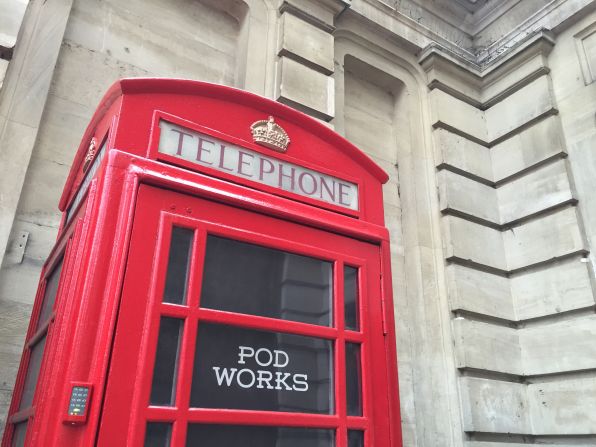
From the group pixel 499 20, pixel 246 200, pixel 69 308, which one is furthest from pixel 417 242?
pixel 69 308

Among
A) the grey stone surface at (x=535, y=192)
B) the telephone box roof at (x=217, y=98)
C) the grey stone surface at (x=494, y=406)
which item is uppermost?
the grey stone surface at (x=535, y=192)

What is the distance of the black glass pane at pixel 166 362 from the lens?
155 centimetres

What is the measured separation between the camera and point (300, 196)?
6.70 ft

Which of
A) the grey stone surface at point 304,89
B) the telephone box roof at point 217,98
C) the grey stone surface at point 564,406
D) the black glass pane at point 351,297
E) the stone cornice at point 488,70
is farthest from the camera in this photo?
the stone cornice at point 488,70

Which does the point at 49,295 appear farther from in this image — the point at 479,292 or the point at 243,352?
the point at 479,292

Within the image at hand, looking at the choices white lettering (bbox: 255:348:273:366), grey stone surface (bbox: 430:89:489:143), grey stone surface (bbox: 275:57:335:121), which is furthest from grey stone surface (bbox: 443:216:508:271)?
white lettering (bbox: 255:348:273:366)

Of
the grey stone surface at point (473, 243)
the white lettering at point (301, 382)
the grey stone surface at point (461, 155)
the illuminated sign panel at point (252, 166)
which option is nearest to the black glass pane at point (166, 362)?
the white lettering at point (301, 382)

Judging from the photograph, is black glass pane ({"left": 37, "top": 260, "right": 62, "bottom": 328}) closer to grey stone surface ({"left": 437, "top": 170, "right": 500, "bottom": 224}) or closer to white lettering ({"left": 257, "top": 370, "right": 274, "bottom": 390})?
white lettering ({"left": 257, "top": 370, "right": 274, "bottom": 390})

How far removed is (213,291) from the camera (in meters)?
1.74

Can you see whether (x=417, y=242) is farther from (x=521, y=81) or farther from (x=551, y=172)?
(x=521, y=81)

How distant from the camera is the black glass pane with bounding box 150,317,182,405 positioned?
5.08 ft

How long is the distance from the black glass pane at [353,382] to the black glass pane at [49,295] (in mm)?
1193

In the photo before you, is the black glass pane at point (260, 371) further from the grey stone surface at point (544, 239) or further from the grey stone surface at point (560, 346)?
the grey stone surface at point (544, 239)

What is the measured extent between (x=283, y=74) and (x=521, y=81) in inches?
117
